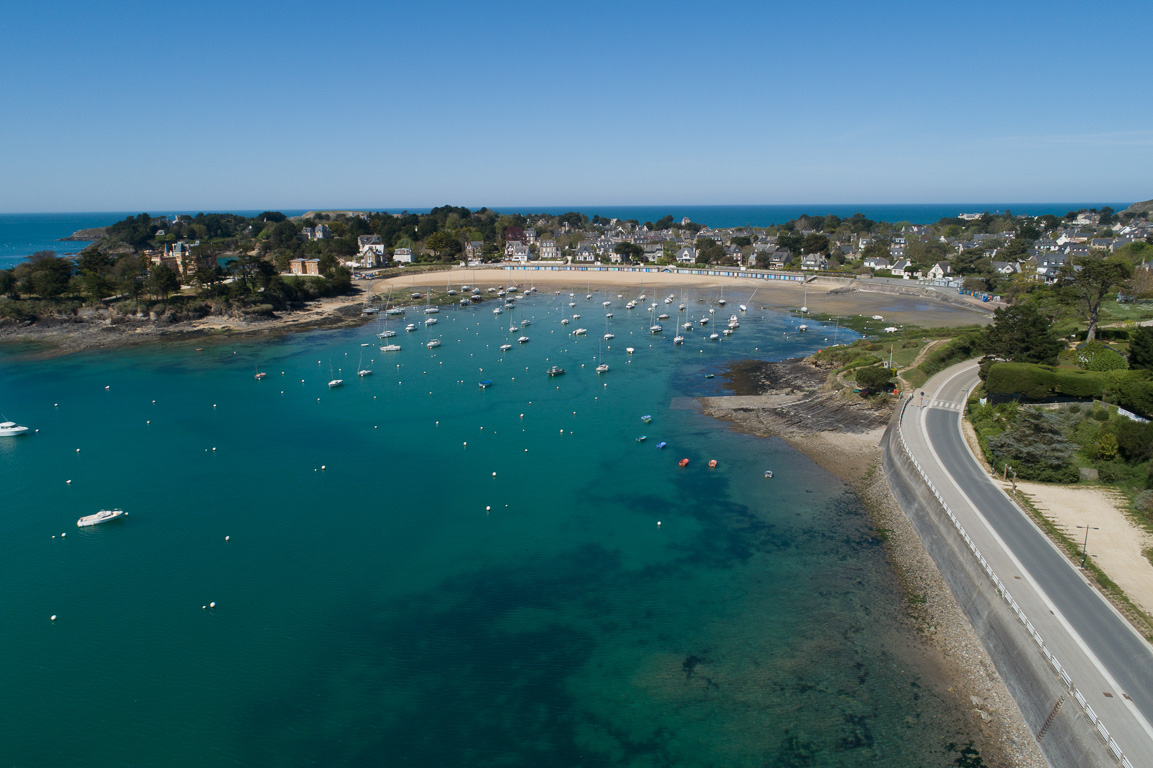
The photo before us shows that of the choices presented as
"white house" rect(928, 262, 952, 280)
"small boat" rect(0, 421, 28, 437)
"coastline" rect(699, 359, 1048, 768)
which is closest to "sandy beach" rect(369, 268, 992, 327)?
"white house" rect(928, 262, 952, 280)

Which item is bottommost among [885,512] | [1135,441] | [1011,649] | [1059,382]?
[885,512]

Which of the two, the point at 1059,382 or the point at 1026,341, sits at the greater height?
the point at 1026,341

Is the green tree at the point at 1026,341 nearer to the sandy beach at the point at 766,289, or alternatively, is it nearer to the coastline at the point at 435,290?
the sandy beach at the point at 766,289

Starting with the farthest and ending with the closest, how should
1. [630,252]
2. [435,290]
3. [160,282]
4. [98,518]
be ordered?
[630,252] → [435,290] → [160,282] → [98,518]

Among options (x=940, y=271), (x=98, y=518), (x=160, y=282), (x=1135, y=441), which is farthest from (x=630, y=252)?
(x=98, y=518)

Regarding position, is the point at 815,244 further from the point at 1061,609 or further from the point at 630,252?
the point at 1061,609

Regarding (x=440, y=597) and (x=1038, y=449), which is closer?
(x=440, y=597)

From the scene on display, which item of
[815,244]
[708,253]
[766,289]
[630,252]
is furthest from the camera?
[630,252]

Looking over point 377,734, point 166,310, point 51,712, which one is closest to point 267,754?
point 377,734
